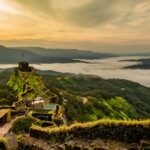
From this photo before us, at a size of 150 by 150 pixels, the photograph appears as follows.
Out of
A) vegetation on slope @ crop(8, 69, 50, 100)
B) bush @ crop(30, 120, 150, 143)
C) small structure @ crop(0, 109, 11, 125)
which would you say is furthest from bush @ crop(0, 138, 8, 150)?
vegetation on slope @ crop(8, 69, 50, 100)

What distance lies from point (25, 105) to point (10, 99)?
64.2 ft

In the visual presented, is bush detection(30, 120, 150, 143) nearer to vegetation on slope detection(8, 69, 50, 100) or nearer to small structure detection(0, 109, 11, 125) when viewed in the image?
small structure detection(0, 109, 11, 125)

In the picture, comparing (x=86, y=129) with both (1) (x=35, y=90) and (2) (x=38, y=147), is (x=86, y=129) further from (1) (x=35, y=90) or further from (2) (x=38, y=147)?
(1) (x=35, y=90)

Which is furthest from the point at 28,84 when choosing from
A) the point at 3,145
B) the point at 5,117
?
the point at 3,145

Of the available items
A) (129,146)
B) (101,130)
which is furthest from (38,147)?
(129,146)

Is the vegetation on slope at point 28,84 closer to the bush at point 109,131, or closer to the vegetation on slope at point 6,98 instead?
the vegetation on slope at point 6,98

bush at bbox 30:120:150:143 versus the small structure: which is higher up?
bush at bbox 30:120:150:143

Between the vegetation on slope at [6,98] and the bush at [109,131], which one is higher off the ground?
the bush at [109,131]

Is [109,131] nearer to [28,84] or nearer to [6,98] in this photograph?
[6,98]

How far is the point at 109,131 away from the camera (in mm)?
18844

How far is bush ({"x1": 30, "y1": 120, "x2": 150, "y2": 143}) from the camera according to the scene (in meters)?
17.7

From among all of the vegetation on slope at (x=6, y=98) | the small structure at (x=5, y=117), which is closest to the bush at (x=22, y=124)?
the small structure at (x=5, y=117)

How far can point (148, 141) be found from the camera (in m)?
16.9

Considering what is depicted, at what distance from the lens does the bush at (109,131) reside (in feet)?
A: 57.9
